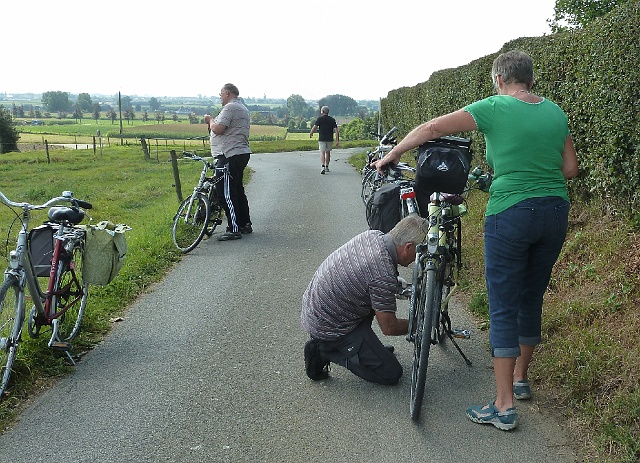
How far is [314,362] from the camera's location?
16.4 feet

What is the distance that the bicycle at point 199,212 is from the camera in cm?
998

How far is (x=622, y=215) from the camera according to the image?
22.7 ft

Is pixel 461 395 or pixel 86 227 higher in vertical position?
pixel 86 227

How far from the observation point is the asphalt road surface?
4023 millimetres

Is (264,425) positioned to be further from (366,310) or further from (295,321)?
(295,321)

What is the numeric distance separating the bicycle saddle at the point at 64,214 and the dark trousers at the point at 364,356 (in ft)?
7.63

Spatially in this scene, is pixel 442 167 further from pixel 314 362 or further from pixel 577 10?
pixel 577 10

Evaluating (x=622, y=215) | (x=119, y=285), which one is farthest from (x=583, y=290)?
(x=119, y=285)

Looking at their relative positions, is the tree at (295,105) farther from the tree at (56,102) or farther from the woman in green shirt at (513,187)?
the woman in green shirt at (513,187)

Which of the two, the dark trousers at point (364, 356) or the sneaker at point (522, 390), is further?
the dark trousers at point (364, 356)

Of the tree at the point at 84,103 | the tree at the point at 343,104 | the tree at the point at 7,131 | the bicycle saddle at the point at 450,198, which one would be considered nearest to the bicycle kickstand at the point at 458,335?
the bicycle saddle at the point at 450,198

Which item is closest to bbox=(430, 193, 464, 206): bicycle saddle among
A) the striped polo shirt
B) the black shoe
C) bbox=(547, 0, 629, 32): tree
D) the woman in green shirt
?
the striped polo shirt

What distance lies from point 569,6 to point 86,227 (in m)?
36.5

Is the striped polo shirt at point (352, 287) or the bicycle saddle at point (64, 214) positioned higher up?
the bicycle saddle at point (64, 214)
